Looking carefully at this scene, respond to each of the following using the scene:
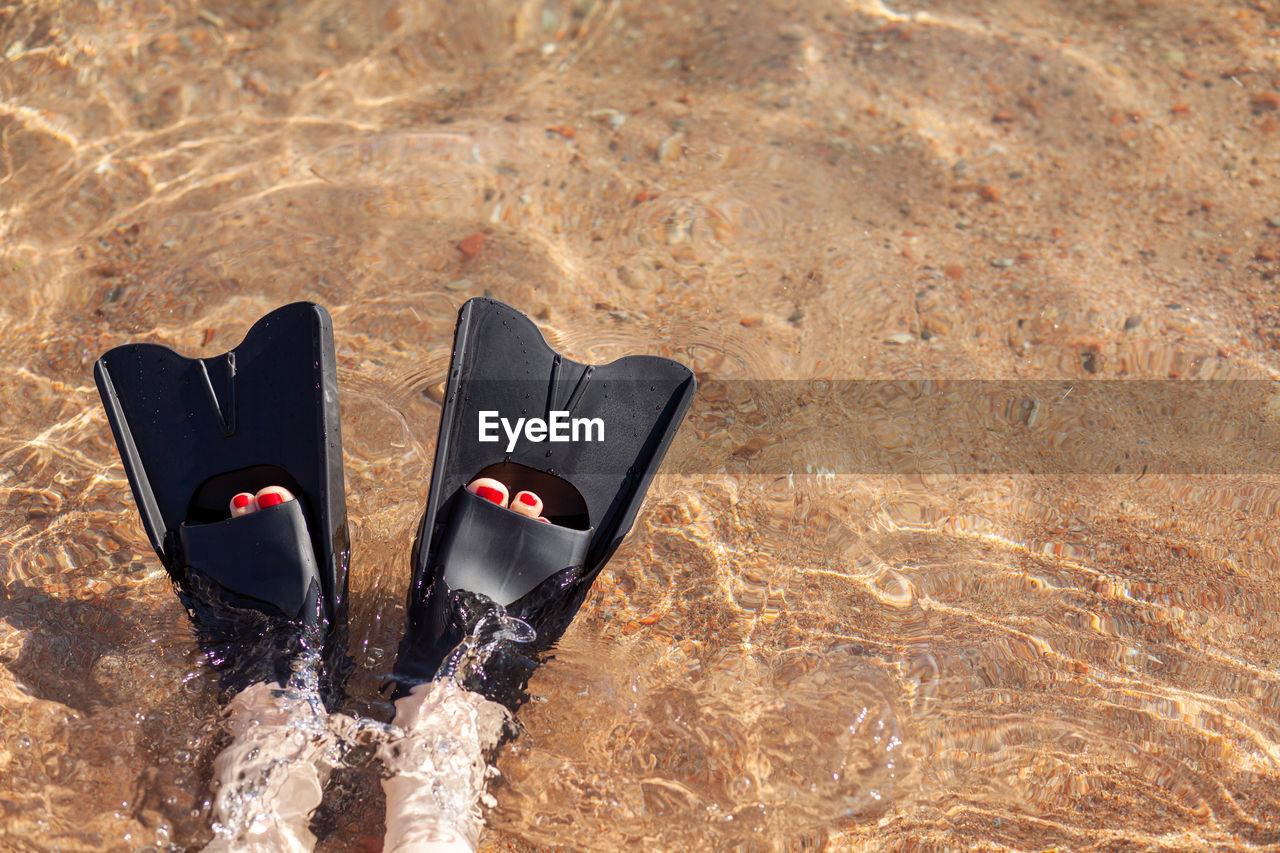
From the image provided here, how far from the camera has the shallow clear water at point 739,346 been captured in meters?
2.32

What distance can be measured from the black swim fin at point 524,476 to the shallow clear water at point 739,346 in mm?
164

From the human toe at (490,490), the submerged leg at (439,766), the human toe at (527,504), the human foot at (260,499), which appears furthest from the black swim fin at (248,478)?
the human toe at (527,504)

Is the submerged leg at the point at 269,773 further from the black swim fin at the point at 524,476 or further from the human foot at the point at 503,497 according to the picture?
the human foot at the point at 503,497

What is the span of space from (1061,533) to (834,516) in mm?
708

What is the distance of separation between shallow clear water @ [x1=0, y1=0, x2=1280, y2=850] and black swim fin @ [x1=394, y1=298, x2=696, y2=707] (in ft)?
0.54

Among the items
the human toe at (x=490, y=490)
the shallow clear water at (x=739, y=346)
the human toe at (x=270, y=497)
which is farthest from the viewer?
the human toe at (x=490, y=490)

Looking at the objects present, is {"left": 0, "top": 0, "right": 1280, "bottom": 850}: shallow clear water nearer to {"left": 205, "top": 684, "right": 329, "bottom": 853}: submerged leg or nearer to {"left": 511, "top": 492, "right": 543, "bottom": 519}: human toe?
{"left": 205, "top": 684, "right": 329, "bottom": 853}: submerged leg

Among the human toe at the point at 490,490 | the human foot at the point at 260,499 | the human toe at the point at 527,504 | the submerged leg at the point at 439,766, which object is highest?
the human foot at the point at 260,499

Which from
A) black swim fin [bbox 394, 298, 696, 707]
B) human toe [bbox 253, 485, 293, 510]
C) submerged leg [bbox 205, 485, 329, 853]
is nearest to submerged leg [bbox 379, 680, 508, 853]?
black swim fin [bbox 394, 298, 696, 707]

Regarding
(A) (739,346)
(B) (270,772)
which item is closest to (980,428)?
(A) (739,346)

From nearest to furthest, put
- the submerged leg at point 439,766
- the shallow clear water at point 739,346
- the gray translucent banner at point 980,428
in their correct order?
the submerged leg at point 439,766 < the shallow clear water at point 739,346 < the gray translucent banner at point 980,428

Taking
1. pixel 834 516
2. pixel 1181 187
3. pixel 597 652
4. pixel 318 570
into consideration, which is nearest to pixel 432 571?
pixel 318 570

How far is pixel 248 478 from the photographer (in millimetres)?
2592

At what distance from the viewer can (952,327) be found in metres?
3.21
